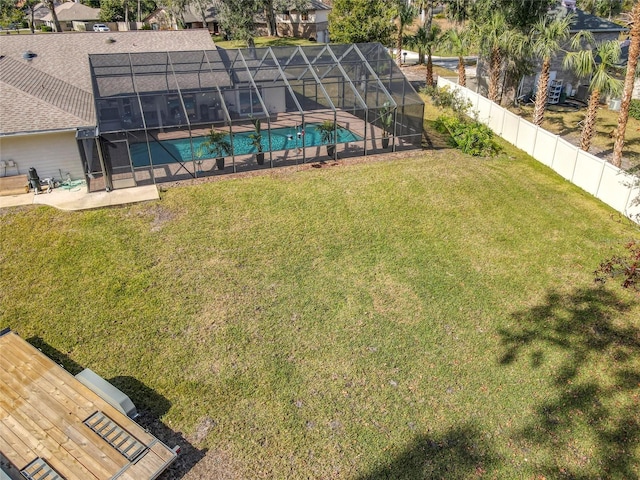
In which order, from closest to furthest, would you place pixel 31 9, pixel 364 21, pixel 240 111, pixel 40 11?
pixel 240 111 → pixel 364 21 → pixel 31 9 → pixel 40 11

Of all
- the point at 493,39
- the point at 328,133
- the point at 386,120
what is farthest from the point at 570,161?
the point at 328,133

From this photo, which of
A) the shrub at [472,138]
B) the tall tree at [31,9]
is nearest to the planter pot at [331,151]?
the shrub at [472,138]

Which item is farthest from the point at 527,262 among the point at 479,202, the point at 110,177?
the point at 110,177

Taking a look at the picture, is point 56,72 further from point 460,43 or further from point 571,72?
point 571,72

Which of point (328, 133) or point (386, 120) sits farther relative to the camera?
point (386, 120)

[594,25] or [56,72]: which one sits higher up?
[594,25]

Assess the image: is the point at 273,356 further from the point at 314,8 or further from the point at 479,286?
the point at 314,8

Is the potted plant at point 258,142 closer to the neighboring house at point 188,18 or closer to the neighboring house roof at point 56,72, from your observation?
the neighboring house roof at point 56,72
